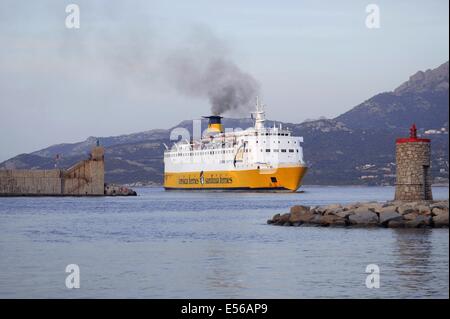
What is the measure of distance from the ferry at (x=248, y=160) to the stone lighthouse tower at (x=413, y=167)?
4994 centimetres

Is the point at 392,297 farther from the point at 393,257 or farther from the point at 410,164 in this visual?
the point at 410,164

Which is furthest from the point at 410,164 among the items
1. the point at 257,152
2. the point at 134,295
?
the point at 257,152

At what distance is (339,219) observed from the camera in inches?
1321

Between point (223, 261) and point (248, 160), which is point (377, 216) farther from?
point (248, 160)

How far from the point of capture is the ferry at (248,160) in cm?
8388

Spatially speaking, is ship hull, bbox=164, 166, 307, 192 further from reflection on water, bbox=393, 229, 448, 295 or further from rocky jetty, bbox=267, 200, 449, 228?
reflection on water, bbox=393, 229, 448, 295

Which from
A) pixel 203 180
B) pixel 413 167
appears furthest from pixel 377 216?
pixel 203 180

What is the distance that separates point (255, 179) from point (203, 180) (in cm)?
1217

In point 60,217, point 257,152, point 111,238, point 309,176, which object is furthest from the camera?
point 309,176

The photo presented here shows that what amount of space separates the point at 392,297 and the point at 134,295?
5.00 m

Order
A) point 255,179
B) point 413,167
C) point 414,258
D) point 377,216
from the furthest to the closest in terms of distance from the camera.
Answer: point 255,179 < point 377,216 < point 413,167 < point 414,258

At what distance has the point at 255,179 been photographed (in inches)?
3356

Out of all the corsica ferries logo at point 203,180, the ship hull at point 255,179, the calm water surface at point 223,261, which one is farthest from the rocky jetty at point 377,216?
the corsica ferries logo at point 203,180

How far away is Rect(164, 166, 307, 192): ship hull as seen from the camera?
83500 millimetres
